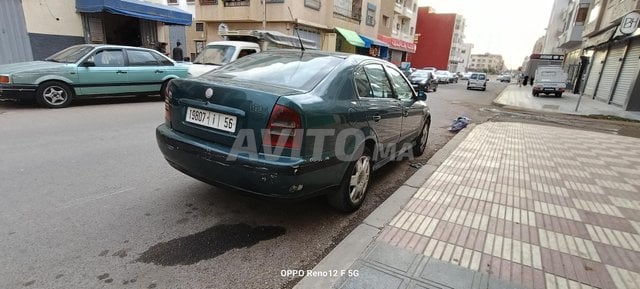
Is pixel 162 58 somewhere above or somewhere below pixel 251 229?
above

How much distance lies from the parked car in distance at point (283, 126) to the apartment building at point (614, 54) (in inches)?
531

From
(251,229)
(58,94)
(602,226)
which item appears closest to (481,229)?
(602,226)

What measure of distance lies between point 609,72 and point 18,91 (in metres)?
25.3

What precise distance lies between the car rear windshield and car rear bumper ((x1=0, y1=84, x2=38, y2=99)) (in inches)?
246

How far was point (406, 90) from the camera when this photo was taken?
4914 millimetres

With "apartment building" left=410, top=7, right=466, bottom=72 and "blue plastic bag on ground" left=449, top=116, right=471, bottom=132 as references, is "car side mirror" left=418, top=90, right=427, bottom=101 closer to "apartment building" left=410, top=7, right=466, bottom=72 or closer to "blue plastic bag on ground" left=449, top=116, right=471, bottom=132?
"blue plastic bag on ground" left=449, top=116, right=471, bottom=132

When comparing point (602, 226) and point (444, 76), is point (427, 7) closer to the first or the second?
point (444, 76)

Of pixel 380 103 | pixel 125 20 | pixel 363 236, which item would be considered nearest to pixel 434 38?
pixel 125 20

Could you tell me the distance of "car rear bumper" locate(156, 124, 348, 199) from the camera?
102 inches

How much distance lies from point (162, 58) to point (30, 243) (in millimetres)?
7984

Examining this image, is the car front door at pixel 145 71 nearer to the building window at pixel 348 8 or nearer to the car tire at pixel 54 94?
the car tire at pixel 54 94

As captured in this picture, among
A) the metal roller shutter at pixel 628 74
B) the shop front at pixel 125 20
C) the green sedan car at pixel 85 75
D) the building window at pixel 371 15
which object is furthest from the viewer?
the building window at pixel 371 15

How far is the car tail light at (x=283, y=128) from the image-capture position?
8.57 ft

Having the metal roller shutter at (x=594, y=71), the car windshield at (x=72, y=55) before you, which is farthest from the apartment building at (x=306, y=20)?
→ the metal roller shutter at (x=594, y=71)
